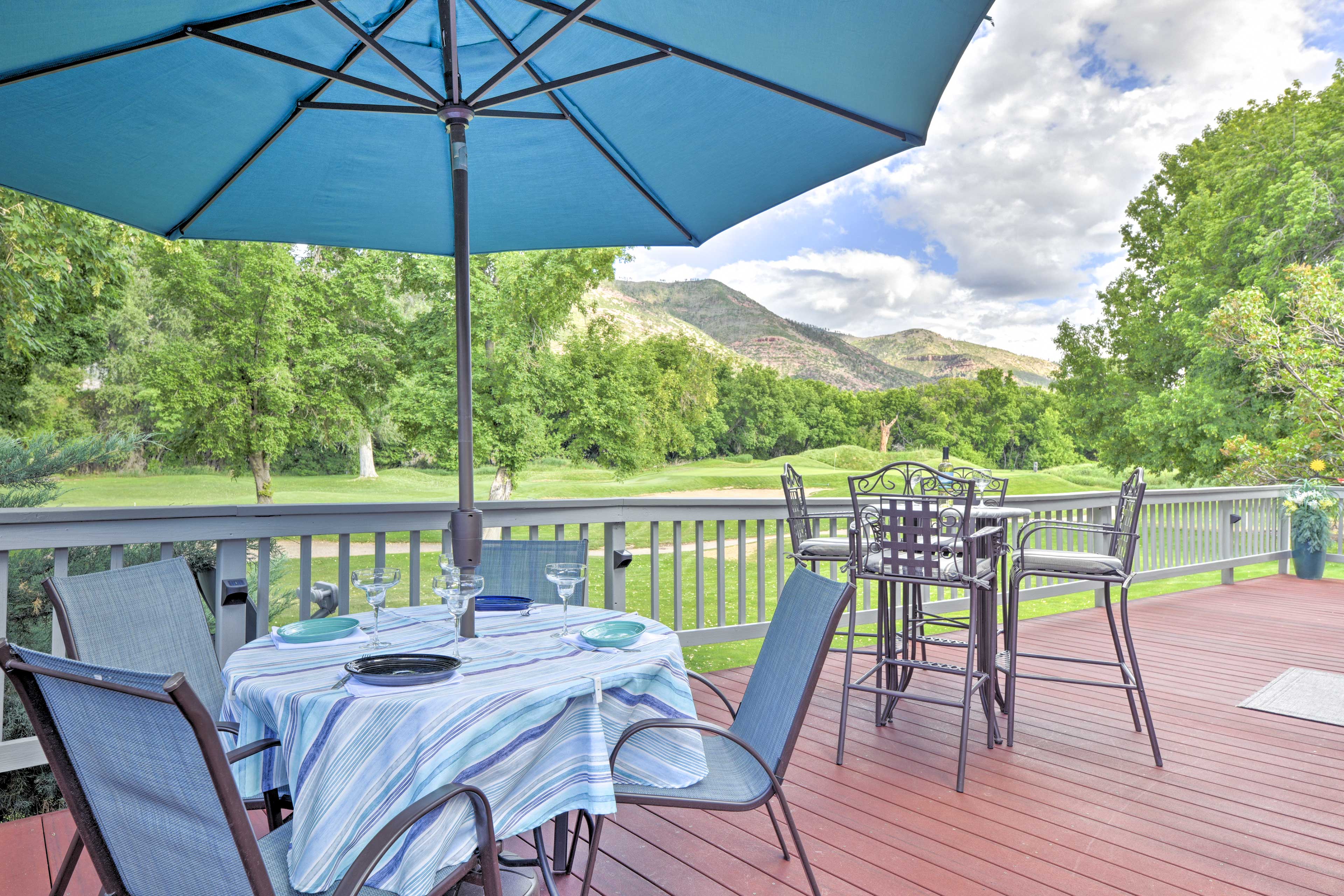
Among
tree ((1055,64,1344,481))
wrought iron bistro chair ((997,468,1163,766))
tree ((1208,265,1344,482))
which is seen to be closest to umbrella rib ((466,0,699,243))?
wrought iron bistro chair ((997,468,1163,766))

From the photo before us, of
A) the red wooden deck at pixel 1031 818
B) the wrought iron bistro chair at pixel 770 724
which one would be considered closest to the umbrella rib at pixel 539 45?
the wrought iron bistro chair at pixel 770 724

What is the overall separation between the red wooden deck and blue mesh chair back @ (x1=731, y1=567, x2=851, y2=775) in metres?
0.52

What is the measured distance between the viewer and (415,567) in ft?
10.8

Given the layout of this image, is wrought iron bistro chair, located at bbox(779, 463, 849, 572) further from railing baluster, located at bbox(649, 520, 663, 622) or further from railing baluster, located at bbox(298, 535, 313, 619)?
railing baluster, located at bbox(298, 535, 313, 619)

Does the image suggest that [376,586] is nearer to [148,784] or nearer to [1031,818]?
[148,784]

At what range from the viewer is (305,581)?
2.97m

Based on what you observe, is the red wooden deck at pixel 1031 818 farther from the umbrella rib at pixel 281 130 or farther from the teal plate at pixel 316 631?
the umbrella rib at pixel 281 130

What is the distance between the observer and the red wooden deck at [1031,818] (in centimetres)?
218

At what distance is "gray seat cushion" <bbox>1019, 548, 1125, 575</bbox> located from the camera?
3260mm

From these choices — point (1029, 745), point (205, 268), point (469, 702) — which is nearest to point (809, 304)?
point (205, 268)

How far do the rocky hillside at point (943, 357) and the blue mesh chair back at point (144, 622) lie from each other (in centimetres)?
2303

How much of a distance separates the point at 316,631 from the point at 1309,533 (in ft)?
31.5

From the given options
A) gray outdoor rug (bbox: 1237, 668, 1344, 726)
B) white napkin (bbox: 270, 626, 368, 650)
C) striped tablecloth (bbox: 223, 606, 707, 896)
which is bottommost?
gray outdoor rug (bbox: 1237, 668, 1344, 726)

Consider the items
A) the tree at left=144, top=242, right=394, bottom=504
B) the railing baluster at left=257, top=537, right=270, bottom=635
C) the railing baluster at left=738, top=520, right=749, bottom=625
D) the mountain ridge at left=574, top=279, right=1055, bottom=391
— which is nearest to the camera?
the railing baluster at left=257, top=537, right=270, bottom=635
